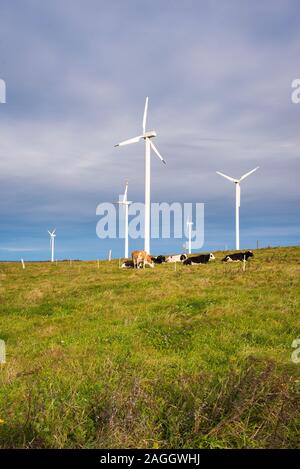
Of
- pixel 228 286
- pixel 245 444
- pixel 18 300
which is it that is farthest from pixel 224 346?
pixel 18 300

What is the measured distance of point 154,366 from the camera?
9008 millimetres

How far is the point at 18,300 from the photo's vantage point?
794 inches

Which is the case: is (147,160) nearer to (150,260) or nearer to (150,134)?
(150,134)

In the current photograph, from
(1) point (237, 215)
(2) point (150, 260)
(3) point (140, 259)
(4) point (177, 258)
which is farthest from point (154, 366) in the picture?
(1) point (237, 215)

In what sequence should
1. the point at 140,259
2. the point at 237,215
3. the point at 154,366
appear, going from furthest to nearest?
the point at 237,215 → the point at 140,259 → the point at 154,366

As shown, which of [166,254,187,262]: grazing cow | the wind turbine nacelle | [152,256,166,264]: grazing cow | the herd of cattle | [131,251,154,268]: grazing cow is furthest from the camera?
the wind turbine nacelle

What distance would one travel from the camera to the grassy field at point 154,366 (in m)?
5.38

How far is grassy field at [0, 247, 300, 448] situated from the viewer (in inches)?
212

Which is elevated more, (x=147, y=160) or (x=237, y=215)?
(x=147, y=160)

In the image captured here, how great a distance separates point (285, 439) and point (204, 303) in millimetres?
10768

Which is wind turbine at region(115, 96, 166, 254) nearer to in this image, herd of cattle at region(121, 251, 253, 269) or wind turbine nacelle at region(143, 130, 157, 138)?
wind turbine nacelle at region(143, 130, 157, 138)

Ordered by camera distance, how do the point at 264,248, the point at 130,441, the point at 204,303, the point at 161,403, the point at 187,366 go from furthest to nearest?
1. the point at 264,248
2. the point at 204,303
3. the point at 187,366
4. the point at 161,403
5. the point at 130,441

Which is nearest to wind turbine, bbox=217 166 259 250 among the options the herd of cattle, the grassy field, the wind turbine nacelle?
the wind turbine nacelle

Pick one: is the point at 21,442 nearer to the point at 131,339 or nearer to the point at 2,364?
the point at 2,364
